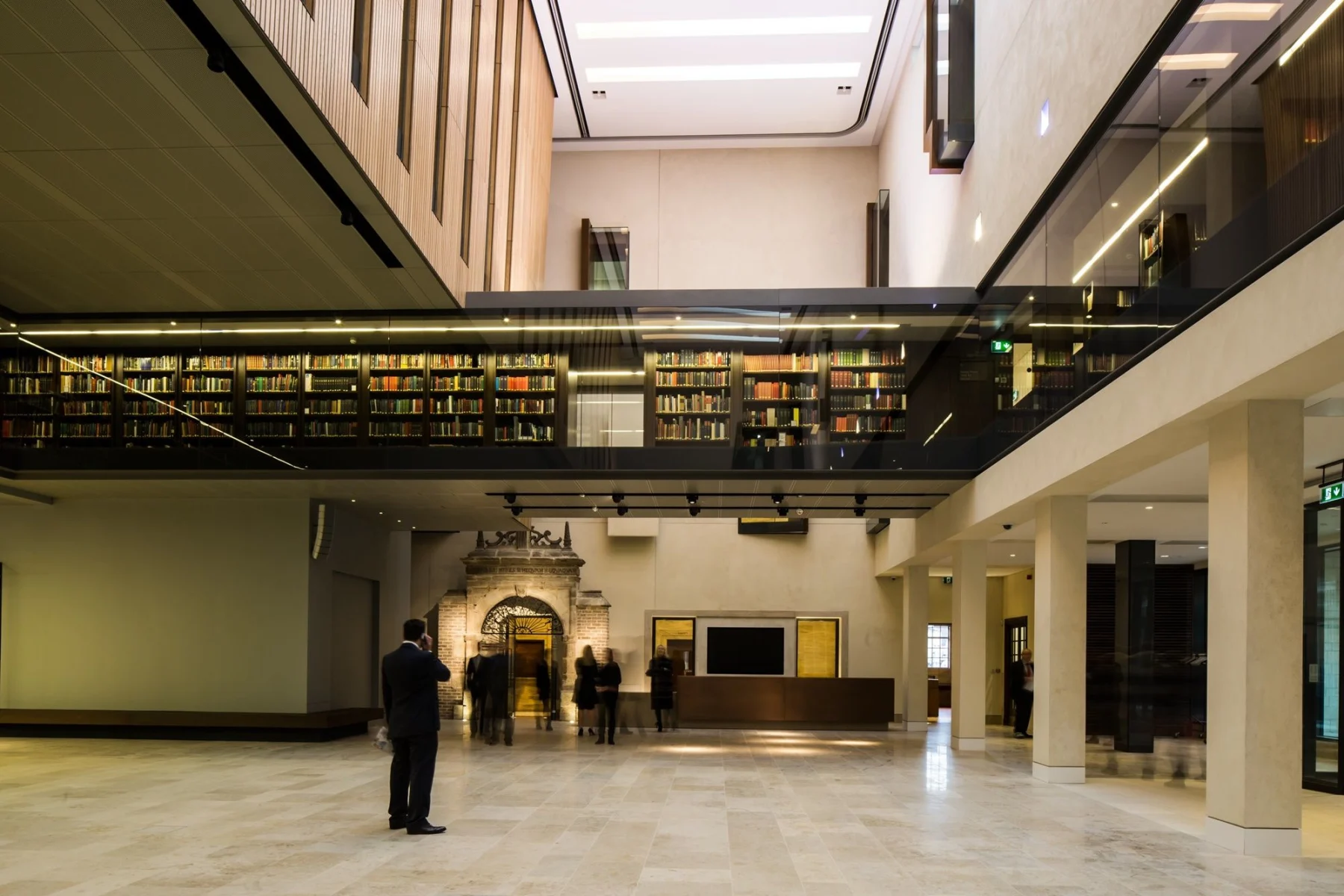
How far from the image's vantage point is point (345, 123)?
32.4ft

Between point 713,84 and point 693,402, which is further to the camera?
point 713,84

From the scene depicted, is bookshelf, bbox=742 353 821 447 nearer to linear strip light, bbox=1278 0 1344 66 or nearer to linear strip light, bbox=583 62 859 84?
linear strip light, bbox=1278 0 1344 66

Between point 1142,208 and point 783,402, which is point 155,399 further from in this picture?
point 1142,208

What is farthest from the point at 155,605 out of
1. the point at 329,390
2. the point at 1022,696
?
the point at 1022,696

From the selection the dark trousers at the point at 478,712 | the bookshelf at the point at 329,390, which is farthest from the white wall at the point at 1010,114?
the dark trousers at the point at 478,712

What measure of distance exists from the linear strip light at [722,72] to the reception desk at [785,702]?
11099mm

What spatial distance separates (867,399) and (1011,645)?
1157 centimetres

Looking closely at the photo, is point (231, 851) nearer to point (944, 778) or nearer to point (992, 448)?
point (944, 778)

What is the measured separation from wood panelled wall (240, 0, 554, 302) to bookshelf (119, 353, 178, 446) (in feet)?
11.7

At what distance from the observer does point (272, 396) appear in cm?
1437

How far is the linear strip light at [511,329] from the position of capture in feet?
47.0

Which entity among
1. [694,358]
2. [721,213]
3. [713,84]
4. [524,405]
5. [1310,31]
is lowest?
[524,405]

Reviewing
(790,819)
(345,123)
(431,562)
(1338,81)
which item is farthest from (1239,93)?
(431,562)

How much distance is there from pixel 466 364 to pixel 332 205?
3.86 m
